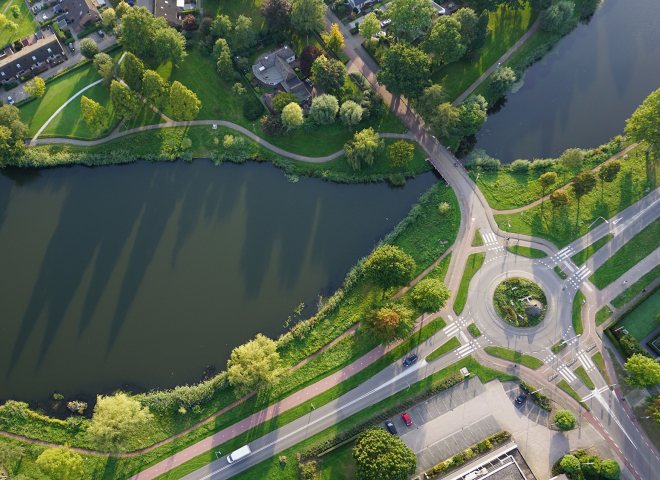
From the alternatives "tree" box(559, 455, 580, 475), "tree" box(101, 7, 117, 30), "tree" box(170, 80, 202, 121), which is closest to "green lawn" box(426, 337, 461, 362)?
"tree" box(559, 455, 580, 475)

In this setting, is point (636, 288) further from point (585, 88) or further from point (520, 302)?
point (585, 88)

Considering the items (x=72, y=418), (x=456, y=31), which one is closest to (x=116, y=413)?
(x=72, y=418)

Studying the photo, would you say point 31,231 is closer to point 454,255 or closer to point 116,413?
point 116,413

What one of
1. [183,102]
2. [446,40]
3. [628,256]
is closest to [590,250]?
[628,256]

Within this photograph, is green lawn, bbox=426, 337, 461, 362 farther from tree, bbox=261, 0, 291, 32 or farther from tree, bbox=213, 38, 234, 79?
tree, bbox=261, 0, 291, 32

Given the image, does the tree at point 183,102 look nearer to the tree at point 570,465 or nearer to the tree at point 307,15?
the tree at point 307,15

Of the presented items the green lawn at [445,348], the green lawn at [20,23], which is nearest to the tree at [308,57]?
the green lawn at [20,23]

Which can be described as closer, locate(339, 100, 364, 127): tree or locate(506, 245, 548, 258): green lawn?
locate(506, 245, 548, 258): green lawn
